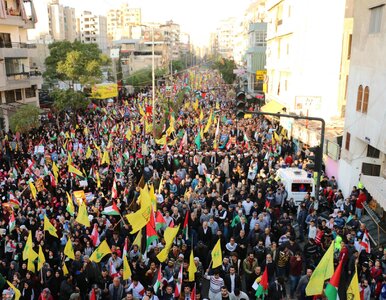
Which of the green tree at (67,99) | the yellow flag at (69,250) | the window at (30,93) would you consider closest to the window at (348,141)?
the yellow flag at (69,250)

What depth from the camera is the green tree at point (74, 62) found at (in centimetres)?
3512

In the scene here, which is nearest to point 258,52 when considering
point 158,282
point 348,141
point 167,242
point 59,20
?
point 348,141

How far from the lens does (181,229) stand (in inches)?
491

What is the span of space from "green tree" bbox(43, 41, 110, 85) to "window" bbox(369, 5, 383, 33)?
24635 mm

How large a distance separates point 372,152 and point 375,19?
480 cm

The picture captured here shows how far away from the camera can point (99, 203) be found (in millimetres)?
14148

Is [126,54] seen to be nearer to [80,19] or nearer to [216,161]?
[80,19]

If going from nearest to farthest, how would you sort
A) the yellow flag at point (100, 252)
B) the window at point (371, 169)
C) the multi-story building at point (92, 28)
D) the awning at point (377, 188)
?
the yellow flag at point (100, 252) → the awning at point (377, 188) → the window at point (371, 169) → the multi-story building at point (92, 28)

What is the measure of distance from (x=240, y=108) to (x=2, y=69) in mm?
25229

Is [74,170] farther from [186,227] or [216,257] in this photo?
[216,257]

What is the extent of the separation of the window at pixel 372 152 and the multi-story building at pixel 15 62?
85.2 feet

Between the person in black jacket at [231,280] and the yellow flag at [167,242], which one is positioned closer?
the person in black jacket at [231,280]

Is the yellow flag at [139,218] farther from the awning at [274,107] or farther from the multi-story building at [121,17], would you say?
the multi-story building at [121,17]

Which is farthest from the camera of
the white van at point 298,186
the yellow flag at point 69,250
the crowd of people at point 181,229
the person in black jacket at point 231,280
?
the white van at point 298,186
